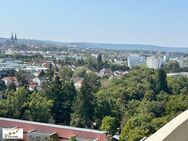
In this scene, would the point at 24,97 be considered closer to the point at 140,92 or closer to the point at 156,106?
the point at 156,106

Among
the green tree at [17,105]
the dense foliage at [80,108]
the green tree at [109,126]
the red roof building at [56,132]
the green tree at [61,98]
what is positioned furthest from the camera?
the green tree at [61,98]

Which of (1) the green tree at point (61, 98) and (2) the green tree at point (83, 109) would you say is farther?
(1) the green tree at point (61, 98)

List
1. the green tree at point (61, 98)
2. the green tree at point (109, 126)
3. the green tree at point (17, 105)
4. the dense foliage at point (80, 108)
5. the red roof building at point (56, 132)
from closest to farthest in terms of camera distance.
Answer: the red roof building at point (56, 132) → the green tree at point (109, 126) → the dense foliage at point (80, 108) → the green tree at point (17, 105) → the green tree at point (61, 98)

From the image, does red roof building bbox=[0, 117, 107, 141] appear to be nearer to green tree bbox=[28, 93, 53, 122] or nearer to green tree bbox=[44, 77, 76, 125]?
green tree bbox=[28, 93, 53, 122]

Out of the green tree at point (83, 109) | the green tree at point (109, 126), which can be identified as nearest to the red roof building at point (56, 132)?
the green tree at point (109, 126)

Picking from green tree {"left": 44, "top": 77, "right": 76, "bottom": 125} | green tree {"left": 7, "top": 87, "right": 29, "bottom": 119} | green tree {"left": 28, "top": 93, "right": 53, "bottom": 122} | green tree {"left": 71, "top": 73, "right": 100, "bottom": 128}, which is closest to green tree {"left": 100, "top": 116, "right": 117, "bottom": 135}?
green tree {"left": 71, "top": 73, "right": 100, "bottom": 128}

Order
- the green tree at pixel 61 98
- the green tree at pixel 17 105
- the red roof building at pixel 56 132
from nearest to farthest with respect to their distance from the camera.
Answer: the red roof building at pixel 56 132, the green tree at pixel 17 105, the green tree at pixel 61 98

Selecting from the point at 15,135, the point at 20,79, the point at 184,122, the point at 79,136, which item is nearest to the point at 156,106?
the point at 79,136

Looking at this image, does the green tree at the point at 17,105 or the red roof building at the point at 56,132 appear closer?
the red roof building at the point at 56,132

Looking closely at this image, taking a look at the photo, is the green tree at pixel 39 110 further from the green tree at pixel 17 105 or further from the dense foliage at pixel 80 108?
the green tree at pixel 17 105

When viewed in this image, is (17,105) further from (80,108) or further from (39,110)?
(80,108)

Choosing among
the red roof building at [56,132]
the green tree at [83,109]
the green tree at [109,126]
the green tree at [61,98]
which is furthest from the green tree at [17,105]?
the green tree at [109,126]
